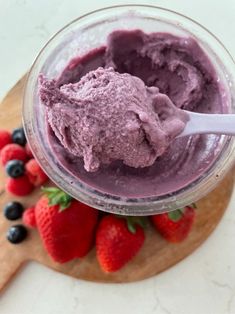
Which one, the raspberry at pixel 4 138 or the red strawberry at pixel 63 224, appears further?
the raspberry at pixel 4 138

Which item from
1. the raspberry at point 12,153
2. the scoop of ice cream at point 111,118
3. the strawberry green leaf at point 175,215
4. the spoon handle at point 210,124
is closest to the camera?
the scoop of ice cream at point 111,118


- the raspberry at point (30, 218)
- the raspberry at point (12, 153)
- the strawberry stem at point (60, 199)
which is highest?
the raspberry at point (12, 153)

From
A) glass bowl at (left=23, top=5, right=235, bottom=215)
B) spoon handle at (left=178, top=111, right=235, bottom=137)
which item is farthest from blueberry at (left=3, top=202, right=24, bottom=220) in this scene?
spoon handle at (left=178, top=111, right=235, bottom=137)

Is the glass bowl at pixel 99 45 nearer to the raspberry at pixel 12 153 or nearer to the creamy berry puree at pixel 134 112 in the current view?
the creamy berry puree at pixel 134 112

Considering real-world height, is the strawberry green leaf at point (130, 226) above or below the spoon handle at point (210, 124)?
below

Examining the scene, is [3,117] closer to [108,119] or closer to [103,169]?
[103,169]

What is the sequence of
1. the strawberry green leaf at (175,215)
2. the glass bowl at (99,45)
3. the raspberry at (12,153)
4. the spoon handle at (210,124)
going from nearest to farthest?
the spoon handle at (210,124), the glass bowl at (99,45), the strawberry green leaf at (175,215), the raspberry at (12,153)

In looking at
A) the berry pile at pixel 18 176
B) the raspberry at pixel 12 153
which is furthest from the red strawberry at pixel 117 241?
the raspberry at pixel 12 153

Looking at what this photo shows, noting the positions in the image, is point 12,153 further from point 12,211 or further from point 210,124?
point 210,124
